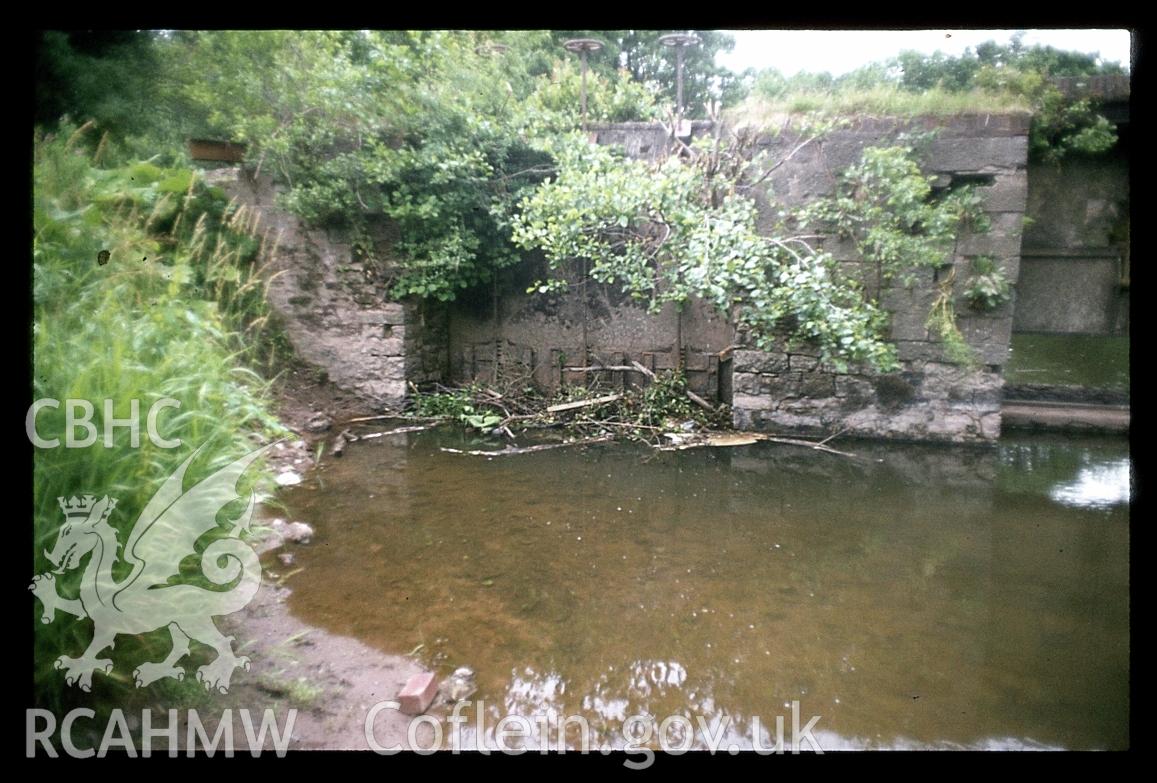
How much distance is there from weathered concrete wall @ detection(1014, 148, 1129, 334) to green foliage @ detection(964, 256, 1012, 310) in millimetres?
1360

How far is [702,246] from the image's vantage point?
4.27 meters

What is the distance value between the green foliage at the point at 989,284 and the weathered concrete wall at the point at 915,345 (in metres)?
0.05

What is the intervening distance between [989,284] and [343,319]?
511 centimetres

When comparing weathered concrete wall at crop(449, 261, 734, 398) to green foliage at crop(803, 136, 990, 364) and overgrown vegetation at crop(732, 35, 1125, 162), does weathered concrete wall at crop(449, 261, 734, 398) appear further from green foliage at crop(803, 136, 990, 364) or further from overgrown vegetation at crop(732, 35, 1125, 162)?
overgrown vegetation at crop(732, 35, 1125, 162)

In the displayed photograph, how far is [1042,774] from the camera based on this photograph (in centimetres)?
113

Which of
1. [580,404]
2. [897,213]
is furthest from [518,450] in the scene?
[897,213]

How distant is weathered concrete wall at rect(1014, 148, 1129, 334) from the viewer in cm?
503

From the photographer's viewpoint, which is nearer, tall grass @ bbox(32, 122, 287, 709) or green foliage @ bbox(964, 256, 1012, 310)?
tall grass @ bbox(32, 122, 287, 709)

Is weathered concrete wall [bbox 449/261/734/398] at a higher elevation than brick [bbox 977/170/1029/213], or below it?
below

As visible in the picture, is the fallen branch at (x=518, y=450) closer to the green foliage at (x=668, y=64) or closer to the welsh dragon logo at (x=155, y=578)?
the welsh dragon logo at (x=155, y=578)

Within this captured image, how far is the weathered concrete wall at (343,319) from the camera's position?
536cm

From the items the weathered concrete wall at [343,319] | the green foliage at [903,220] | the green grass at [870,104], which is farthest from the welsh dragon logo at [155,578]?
the green grass at [870,104]

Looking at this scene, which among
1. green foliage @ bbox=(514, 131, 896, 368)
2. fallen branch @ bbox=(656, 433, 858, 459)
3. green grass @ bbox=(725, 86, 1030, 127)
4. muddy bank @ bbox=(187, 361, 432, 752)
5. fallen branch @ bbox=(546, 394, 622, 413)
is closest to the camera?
muddy bank @ bbox=(187, 361, 432, 752)

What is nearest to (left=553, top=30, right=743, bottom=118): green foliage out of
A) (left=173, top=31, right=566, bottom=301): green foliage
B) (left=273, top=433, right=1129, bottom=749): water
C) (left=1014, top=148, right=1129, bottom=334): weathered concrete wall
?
(left=173, top=31, right=566, bottom=301): green foliage
